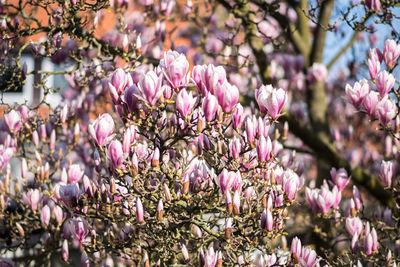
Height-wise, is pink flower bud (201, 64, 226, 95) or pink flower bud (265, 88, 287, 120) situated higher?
pink flower bud (201, 64, 226, 95)

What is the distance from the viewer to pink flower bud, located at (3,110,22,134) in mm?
3963

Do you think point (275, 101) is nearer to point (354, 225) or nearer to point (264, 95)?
point (264, 95)

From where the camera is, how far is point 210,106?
255 centimetres

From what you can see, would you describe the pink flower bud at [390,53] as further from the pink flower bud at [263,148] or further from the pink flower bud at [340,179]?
the pink flower bud at [263,148]

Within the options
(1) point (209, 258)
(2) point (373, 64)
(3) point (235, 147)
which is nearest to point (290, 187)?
(3) point (235, 147)

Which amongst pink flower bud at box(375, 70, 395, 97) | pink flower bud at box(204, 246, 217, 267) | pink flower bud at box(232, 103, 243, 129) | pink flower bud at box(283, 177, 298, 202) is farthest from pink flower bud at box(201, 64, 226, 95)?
pink flower bud at box(375, 70, 395, 97)

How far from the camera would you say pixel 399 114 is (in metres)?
3.56

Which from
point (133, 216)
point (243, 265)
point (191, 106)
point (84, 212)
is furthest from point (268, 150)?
point (84, 212)

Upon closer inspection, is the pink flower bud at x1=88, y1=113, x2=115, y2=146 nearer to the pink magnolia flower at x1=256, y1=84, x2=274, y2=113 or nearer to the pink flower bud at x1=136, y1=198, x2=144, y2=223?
the pink flower bud at x1=136, y1=198, x2=144, y2=223

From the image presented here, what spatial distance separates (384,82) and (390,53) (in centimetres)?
34

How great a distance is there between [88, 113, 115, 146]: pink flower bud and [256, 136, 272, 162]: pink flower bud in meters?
0.87

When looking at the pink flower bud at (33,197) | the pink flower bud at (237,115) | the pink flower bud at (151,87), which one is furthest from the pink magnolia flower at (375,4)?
the pink flower bud at (33,197)

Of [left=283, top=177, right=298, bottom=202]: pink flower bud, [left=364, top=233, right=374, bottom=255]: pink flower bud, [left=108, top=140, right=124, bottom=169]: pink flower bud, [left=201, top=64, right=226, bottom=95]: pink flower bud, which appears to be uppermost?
[left=201, top=64, right=226, bottom=95]: pink flower bud

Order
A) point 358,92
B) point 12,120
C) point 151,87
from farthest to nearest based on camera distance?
point 12,120 → point 358,92 → point 151,87
